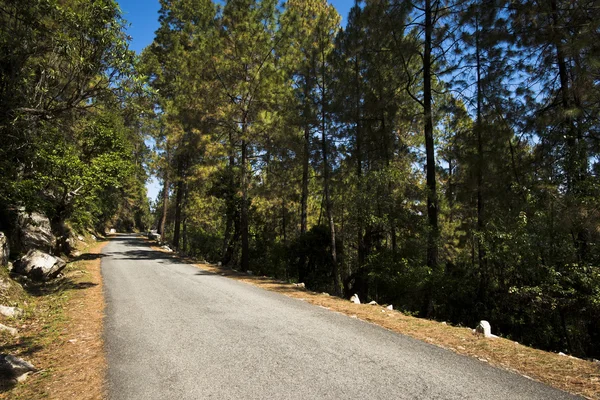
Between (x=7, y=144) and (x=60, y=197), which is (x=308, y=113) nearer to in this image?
(x=7, y=144)

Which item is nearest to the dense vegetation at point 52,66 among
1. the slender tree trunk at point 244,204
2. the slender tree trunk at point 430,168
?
the slender tree trunk at point 244,204

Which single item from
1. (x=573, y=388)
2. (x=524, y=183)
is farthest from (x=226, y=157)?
(x=573, y=388)

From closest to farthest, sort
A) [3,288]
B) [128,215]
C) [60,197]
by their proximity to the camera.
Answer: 1. [3,288]
2. [60,197]
3. [128,215]

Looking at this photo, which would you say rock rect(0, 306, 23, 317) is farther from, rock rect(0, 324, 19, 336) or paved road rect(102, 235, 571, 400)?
paved road rect(102, 235, 571, 400)

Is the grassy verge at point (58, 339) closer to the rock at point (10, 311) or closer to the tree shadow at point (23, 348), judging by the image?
the tree shadow at point (23, 348)

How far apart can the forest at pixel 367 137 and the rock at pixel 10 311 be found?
325 centimetres

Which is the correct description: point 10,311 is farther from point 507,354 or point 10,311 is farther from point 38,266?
point 507,354

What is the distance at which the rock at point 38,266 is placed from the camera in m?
9.62

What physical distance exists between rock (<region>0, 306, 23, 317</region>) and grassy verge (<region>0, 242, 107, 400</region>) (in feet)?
0.36

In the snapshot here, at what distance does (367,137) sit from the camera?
13828 millimetres

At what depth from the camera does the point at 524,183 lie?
8.41m

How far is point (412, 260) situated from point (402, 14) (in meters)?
7.69

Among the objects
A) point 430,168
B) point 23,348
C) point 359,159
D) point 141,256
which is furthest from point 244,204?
point 23,348

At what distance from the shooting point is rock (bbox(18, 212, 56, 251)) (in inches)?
447
